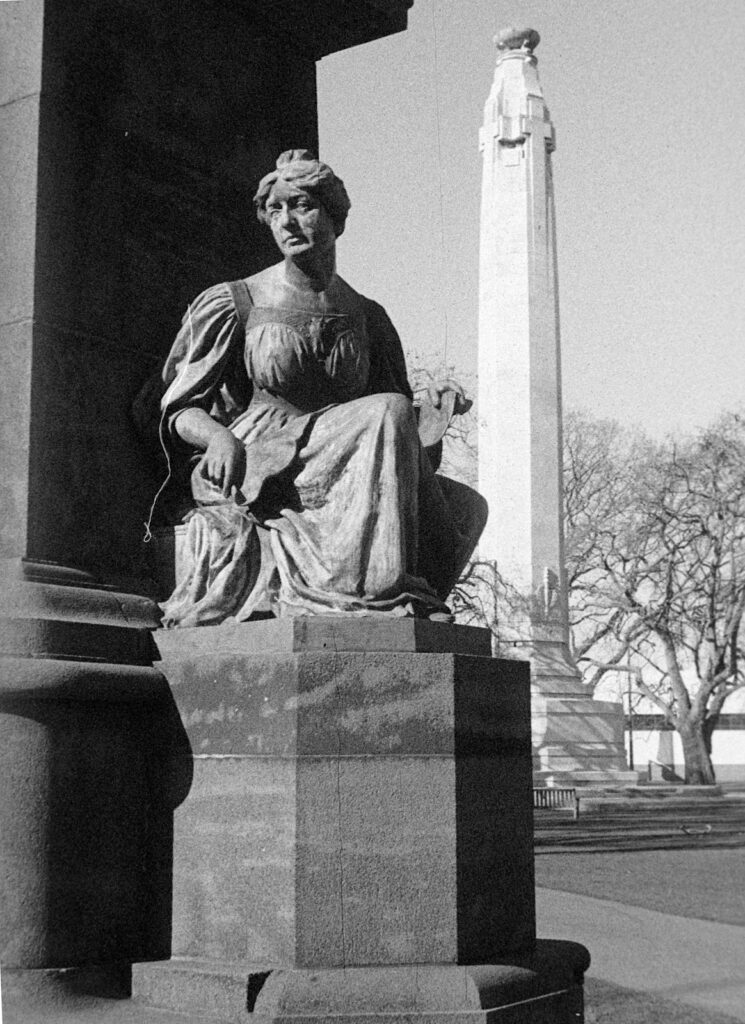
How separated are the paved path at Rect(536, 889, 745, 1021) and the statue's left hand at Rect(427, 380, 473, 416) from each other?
4.26 meters

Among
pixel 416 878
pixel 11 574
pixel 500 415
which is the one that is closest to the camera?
pixel 416 878

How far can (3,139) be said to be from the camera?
6316 millimetres

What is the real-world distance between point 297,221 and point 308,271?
22cm

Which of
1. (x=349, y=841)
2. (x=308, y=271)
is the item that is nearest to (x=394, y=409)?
(x=308, y=271)

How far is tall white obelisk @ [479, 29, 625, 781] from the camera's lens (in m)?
37.0

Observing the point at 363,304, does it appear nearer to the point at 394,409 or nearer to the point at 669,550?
the point at 394,409

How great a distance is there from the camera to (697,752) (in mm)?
46500

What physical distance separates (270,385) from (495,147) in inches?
1282

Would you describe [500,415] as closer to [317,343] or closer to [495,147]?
[495,147]

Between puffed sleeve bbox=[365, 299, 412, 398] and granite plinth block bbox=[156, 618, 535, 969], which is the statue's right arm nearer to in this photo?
granite plinth block bbox=[156, 618, 535, 969]

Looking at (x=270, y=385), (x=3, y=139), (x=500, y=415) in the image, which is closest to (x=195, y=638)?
(x=270, y=385)

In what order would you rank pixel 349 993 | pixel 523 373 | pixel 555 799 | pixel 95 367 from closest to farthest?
pixel 349 993 < pixel 95 367 < pixel 555 799 < pixel 523 373

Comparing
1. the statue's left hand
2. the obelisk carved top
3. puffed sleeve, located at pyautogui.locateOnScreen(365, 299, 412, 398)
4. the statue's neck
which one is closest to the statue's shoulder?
puffed sleeve, located at pyautogui.locateOnScreen(365, 299, 412, 398)

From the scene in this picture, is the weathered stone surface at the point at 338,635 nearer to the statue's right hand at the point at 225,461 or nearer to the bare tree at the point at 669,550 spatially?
the statue's right hand at the point at 225,461
